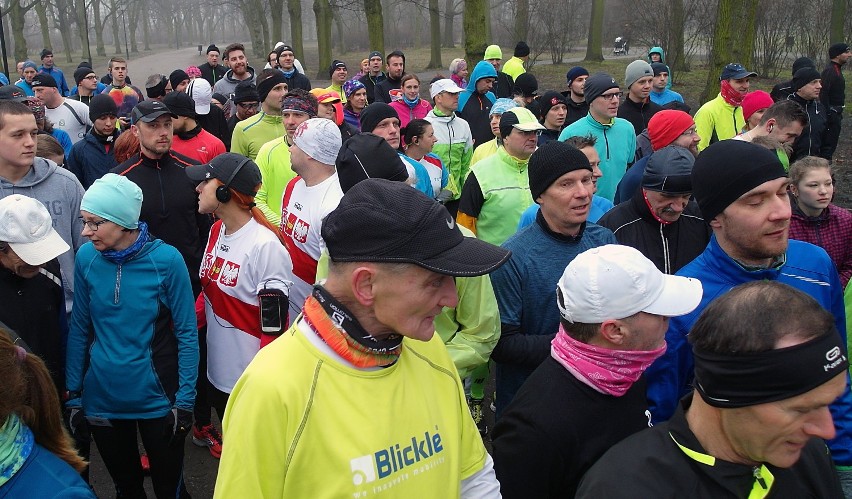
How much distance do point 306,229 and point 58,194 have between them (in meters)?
1.79

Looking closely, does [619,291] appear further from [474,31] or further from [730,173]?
[474,31]

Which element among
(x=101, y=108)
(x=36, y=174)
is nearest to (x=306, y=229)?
(x=36, y=174)

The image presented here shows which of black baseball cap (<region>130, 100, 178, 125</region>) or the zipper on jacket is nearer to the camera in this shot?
the zipper on jacket

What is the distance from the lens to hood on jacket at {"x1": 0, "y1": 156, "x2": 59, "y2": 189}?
4875 mm

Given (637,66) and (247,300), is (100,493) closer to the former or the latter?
(247,300)

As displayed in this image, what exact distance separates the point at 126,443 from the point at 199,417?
3.88 feet

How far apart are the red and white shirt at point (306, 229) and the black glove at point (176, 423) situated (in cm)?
99

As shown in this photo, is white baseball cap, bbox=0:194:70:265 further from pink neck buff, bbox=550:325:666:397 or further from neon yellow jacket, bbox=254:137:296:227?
pink neck buff, bbox=550:325:666:397

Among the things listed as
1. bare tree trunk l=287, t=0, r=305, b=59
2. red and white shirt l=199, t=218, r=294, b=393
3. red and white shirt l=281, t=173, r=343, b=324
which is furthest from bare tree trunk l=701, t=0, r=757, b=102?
bare tree trunk l=287, t=0, r=305, b=59

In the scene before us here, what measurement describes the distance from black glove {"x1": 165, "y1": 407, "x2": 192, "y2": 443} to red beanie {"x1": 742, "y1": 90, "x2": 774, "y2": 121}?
6.48m

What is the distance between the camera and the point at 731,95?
27.9ft

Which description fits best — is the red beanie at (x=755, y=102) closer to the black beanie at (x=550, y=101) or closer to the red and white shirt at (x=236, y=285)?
the black beanie at (x=550, y=101)

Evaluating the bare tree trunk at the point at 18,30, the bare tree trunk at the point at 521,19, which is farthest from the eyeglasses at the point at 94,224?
the bare tree trunk at the point at 18,30

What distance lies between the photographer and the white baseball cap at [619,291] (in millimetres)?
2486
